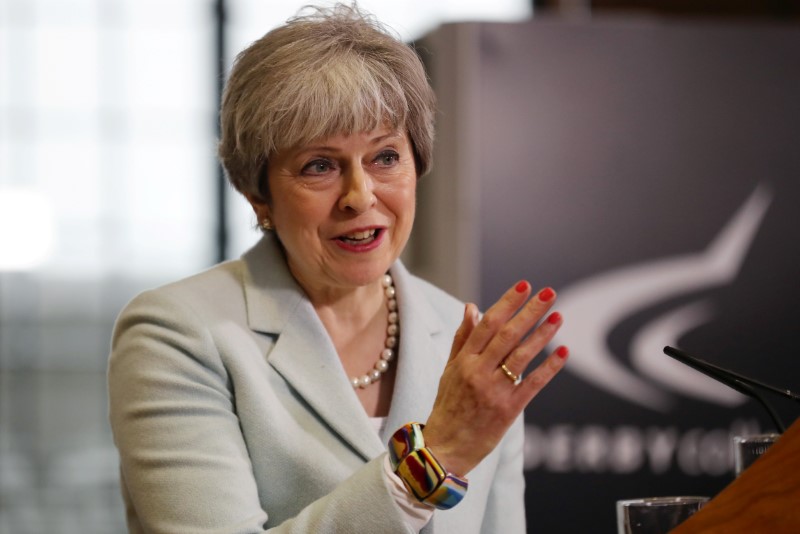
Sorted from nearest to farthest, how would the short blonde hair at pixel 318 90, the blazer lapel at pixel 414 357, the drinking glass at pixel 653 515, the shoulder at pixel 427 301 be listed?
the drinking glass at pixel 653 515 < the short blonde hair at pixel 318 90 < the blazer lapel at pixel 414 357 < the shoulder at pixel 427 301

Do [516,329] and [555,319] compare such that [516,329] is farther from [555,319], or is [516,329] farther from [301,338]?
[301,338]

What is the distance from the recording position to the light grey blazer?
5.52ft

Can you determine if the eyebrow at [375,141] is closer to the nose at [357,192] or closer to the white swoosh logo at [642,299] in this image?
the nose at [357,192]

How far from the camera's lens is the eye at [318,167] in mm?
1854

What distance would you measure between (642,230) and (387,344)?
176cm

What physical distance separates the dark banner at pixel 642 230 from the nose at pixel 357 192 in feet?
5.58

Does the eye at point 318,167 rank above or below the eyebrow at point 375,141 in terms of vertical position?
below

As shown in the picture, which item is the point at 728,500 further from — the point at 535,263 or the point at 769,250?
the point at 769,250

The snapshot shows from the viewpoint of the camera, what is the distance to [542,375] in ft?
4.79

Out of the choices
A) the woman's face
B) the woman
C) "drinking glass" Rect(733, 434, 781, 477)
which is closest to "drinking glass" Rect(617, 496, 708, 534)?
"drinking glass" Rect(733, 434, 781, 477)

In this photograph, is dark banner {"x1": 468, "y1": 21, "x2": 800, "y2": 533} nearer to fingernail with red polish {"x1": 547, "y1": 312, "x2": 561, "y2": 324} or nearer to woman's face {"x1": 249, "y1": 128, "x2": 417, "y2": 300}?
woman's face {"x1": 249, "y1": 128, "x2": 417, "y2": 300}

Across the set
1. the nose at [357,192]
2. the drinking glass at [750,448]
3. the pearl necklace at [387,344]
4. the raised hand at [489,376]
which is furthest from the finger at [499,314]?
the pearl necklace at [387,344]

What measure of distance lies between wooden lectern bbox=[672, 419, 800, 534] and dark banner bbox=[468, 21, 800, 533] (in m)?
2.33

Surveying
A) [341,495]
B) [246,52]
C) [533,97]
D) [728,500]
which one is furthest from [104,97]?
[728,500]
